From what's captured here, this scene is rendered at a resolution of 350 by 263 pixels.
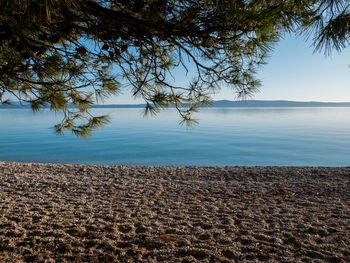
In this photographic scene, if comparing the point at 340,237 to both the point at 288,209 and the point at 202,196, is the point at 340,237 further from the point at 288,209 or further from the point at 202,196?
the point at 202,196

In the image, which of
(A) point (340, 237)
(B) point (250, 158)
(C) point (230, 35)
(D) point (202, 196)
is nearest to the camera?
(C) point (230, 35)

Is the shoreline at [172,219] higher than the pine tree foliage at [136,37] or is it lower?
lower

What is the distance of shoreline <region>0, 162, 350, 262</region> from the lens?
7.48 feet

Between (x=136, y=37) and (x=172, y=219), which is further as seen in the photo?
(x=172, y=219)

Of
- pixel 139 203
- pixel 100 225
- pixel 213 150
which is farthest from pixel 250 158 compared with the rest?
pixel 100 225

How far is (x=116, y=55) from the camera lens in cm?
207

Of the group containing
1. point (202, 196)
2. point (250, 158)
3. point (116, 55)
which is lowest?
point (250, 158)

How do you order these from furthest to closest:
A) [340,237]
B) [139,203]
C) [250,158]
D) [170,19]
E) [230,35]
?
[250,158]
[139,203]
[340,237]
[230,35]
[170,19]

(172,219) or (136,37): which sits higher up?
(136,37)

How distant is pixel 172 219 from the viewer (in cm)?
321

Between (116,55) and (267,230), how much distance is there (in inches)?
102

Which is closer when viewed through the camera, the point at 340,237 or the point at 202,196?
the point at 340,237

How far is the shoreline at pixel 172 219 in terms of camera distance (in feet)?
7.48

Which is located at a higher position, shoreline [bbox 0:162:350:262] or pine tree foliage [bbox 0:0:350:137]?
pine tree foliage [bbox 0:0:350:137]
